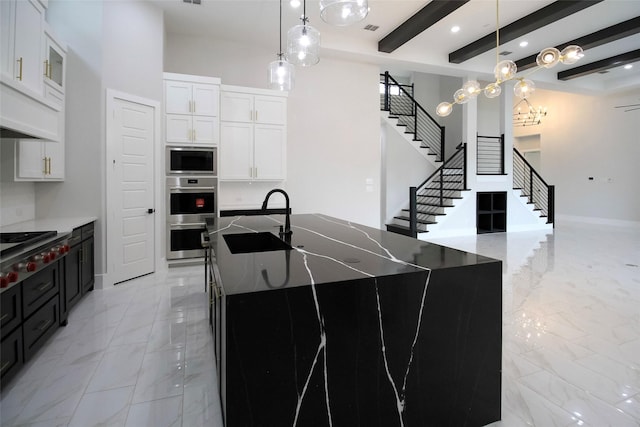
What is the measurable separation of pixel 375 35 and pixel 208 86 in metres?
3.12

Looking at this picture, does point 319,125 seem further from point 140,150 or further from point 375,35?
point 140,150

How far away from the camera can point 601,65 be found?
7707mm

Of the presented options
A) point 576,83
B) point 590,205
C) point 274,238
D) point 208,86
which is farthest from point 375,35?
point 590,205

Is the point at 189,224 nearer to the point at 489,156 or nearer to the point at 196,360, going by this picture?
the point at 196,360

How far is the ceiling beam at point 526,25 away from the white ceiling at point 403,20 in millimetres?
105

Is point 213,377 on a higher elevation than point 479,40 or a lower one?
lower

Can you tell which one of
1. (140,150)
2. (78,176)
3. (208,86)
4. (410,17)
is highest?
(410,17)

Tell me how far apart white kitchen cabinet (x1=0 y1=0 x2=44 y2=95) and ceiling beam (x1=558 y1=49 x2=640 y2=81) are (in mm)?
9847

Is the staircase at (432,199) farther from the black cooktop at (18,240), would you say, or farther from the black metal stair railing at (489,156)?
the black cooktop at (18,240)

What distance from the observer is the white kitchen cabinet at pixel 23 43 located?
248cm

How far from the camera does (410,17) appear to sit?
5586mm

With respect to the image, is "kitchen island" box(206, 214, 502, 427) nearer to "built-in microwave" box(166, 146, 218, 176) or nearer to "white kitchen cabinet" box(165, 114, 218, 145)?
"built-in microwave" box(166, 146, 218, 176)

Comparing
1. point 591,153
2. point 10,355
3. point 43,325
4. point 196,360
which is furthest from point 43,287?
point 591,153

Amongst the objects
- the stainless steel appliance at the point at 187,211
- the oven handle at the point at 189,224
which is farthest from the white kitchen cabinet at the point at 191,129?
the oven handle at the point at 189,224
